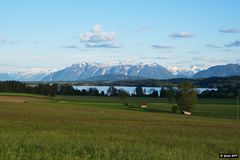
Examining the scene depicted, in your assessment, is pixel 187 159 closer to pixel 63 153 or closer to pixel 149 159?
pixel 149 159

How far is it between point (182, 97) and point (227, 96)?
8085cm

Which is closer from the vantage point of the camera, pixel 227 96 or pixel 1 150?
pixel 1 150

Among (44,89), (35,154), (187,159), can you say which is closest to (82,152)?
(35,154)

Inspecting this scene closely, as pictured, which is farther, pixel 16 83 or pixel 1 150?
pixel 16 83

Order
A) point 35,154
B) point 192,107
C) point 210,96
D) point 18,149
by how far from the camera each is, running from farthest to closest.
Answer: point 210,96, point 192,107, point 18,149, point 35,154

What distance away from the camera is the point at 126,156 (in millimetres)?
16219

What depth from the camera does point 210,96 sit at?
186 metres

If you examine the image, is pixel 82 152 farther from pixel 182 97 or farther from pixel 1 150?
pixel 182 97

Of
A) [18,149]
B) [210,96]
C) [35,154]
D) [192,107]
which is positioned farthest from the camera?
[210,96]

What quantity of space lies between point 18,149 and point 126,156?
13.2 feet

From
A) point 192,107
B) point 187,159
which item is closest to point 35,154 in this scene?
point 187,159

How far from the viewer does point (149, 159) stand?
15.9m

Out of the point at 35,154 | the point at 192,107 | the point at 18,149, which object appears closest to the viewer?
the point at 35,154

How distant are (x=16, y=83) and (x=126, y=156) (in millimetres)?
179557
